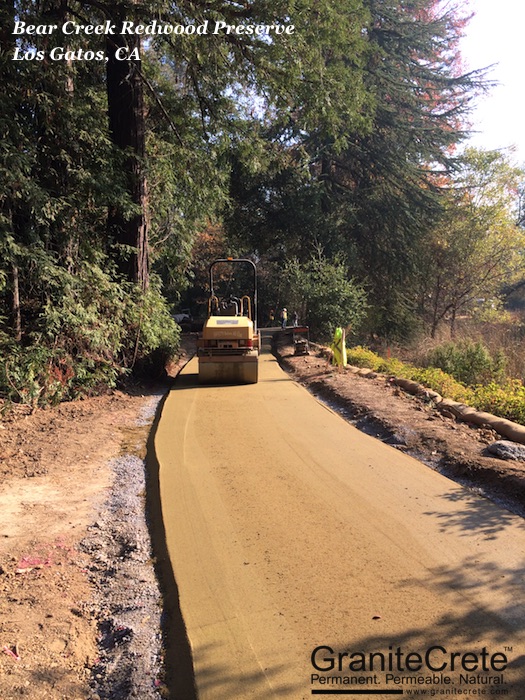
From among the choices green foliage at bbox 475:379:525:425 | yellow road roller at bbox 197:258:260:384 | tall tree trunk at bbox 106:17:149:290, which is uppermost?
tall tree trunk at bbox 106:17:149:290

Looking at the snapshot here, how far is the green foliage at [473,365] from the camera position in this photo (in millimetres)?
13008

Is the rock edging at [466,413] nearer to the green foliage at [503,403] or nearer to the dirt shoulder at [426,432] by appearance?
the dirt shoulder at [426,432]

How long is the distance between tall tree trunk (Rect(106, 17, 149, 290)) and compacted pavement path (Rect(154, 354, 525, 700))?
6708mm

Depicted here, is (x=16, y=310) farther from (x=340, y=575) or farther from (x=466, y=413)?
(x=466, y=413)

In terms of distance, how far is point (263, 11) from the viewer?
36.0ft

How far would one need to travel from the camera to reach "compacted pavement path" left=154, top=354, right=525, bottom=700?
2.96 metres

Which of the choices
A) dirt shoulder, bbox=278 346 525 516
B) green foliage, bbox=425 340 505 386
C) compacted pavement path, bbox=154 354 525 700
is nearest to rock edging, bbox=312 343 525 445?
dirt shoulder, bbox=278 346 525 516

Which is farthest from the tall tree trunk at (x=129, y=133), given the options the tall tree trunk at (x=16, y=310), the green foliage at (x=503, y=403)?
the green foliage at (x=503, y=403)

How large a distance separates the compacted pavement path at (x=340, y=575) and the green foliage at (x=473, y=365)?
6.99 m

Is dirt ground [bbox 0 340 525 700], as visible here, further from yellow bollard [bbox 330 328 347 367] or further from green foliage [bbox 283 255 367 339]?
green foliage [bbox 283 255 367 339]

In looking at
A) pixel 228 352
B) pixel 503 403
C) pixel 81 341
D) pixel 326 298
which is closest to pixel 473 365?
pixel 503 403

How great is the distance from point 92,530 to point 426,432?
475 cm

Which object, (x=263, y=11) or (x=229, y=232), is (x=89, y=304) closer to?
(x=263, y=11)

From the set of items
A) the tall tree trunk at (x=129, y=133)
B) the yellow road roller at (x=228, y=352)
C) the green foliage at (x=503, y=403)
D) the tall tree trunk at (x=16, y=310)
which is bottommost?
the green foliage at (x=503, y=403)
